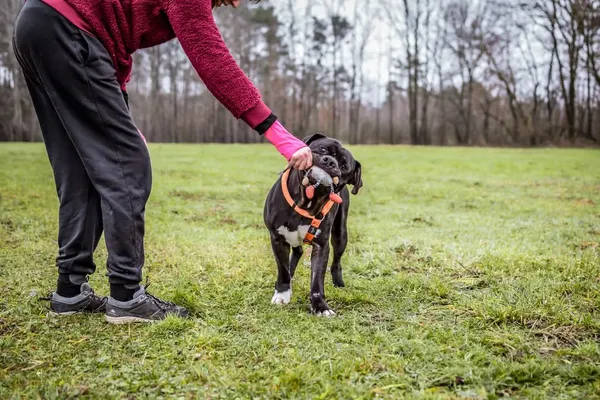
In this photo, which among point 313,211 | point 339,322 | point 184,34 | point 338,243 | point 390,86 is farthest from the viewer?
point 390,86

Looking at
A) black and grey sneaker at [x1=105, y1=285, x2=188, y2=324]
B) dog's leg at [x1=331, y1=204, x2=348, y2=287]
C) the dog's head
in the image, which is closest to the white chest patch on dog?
the dog's head

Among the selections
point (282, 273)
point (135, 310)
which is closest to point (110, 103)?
point (135, 310)

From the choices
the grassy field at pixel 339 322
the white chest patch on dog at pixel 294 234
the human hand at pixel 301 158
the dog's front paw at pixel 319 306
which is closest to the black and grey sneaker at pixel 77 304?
the grassy field at pixel 339 322

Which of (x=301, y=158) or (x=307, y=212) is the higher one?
(x=301, y=158)

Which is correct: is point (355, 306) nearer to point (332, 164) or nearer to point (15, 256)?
point (332, 164)

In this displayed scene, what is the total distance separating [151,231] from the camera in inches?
254

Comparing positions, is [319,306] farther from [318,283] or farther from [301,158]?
[301,158]

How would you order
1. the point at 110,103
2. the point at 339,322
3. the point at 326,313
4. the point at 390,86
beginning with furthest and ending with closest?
1. the point at 390,86
2. the point at 326,313
3. the point at 339,322
4. the point at 110,103

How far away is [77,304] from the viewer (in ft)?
10.6

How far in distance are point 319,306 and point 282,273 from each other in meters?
0.43

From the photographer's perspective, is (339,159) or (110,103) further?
(339,159)

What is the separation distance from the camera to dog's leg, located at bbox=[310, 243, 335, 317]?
347 centimetres

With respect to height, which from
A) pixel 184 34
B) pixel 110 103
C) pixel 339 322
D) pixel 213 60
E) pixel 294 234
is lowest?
pixel 339 322

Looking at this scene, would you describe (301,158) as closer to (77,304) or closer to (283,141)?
(283,141)
